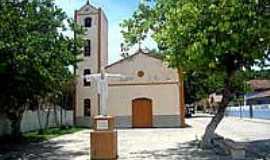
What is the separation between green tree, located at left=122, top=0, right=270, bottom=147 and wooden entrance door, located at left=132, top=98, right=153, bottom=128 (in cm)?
1937

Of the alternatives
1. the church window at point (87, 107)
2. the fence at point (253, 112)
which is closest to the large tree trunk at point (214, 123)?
the church window at point (87, 107)

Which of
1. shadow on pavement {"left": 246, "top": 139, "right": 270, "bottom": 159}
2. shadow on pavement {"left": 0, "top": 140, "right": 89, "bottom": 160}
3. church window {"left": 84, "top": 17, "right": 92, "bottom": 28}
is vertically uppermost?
church window {"left": 84, "top": 17, "right": 92, "bottom": 28}

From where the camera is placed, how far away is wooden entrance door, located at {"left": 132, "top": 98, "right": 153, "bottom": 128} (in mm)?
39469

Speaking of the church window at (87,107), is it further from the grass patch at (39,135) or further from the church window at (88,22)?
the grass patch at (39,135)

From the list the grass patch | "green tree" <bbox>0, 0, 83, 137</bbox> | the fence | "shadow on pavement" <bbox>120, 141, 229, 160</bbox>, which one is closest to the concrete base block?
"shadow on pavement" <bbox>120, 141, 229, 160</bbox>

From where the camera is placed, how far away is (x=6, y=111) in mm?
24469

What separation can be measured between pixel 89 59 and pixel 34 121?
38.0 feet

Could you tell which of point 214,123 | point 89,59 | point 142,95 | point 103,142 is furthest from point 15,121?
point 89,59

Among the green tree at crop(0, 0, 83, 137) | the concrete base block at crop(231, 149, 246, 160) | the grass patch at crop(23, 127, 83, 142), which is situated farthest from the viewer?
the grass patch at crop(23, 127, 83, 142)

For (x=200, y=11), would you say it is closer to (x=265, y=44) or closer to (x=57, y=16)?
(x=265, y=44)

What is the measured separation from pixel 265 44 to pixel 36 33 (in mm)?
10285

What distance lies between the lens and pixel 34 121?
33281 millimetres

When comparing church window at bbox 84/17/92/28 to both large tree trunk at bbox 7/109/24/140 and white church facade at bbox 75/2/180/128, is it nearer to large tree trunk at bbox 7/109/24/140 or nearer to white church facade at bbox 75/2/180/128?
white church facade at bbox 75/2/180/128

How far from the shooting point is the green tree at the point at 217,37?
639 inches
